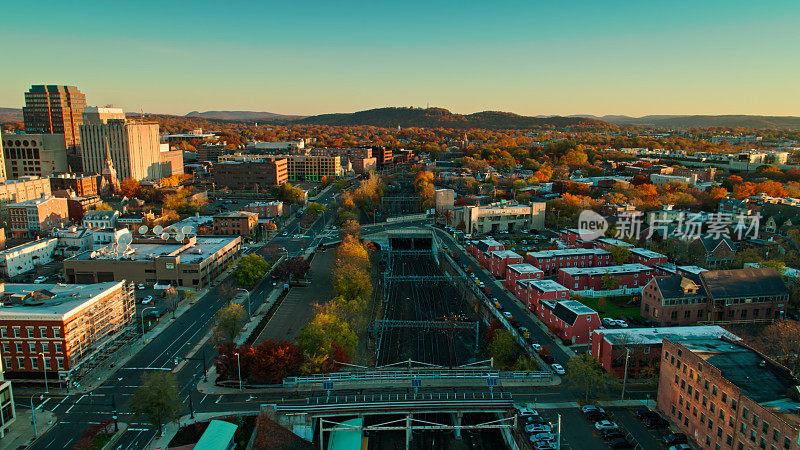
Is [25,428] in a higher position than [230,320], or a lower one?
lower

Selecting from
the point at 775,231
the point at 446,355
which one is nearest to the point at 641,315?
the point at 446,355

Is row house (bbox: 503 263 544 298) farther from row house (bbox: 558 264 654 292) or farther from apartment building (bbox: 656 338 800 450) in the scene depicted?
apartment building (bbox: 656 338 800 450)

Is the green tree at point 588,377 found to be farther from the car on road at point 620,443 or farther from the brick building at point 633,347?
the car on road at point 620,443

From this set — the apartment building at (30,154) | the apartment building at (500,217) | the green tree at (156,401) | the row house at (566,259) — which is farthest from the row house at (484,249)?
the apartment building at (30,154)

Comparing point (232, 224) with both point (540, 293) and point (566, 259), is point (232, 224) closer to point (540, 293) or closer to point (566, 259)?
point (566, 259)

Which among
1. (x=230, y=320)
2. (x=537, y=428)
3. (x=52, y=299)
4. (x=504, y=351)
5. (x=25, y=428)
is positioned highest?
(x=52, y=299)

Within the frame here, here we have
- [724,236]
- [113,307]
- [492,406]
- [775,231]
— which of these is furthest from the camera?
[775,231]

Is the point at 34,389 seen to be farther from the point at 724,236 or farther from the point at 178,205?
the point at 724,236

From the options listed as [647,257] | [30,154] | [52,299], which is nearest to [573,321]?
[647,257]
